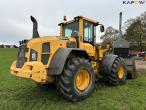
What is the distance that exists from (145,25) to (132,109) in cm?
4553

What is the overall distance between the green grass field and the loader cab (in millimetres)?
1446

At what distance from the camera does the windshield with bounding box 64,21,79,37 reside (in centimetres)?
856

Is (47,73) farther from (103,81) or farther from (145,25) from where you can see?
(145,25)

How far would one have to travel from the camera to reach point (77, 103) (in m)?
6.97

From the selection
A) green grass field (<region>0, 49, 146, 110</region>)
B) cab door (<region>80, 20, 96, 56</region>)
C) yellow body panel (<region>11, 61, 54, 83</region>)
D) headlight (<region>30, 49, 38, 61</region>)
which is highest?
cab door (<region>80, 20, 96, 56</region>)

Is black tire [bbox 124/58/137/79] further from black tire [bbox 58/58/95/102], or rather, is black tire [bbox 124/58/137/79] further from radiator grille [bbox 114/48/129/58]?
black tire [bbox 58/58/95/102]

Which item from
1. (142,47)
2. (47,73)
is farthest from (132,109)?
(142,47)

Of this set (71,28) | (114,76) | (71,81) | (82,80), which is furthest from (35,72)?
(114,76)

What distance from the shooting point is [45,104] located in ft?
22.7

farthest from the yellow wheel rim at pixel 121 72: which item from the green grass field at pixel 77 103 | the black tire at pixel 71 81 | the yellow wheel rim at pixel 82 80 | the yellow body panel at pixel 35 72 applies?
the yellow body panel at pixel 35 72

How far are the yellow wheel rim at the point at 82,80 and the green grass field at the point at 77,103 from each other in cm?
36

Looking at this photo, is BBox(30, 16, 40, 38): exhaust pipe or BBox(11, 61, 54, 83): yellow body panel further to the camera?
BBox(30, 16, 40, 38): exhaust pipe

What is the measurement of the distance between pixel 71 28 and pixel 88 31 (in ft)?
1.86

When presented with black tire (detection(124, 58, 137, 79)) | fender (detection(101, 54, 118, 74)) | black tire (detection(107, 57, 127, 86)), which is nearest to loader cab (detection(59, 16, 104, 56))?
fender (detection(101, 54, 118, 74))
